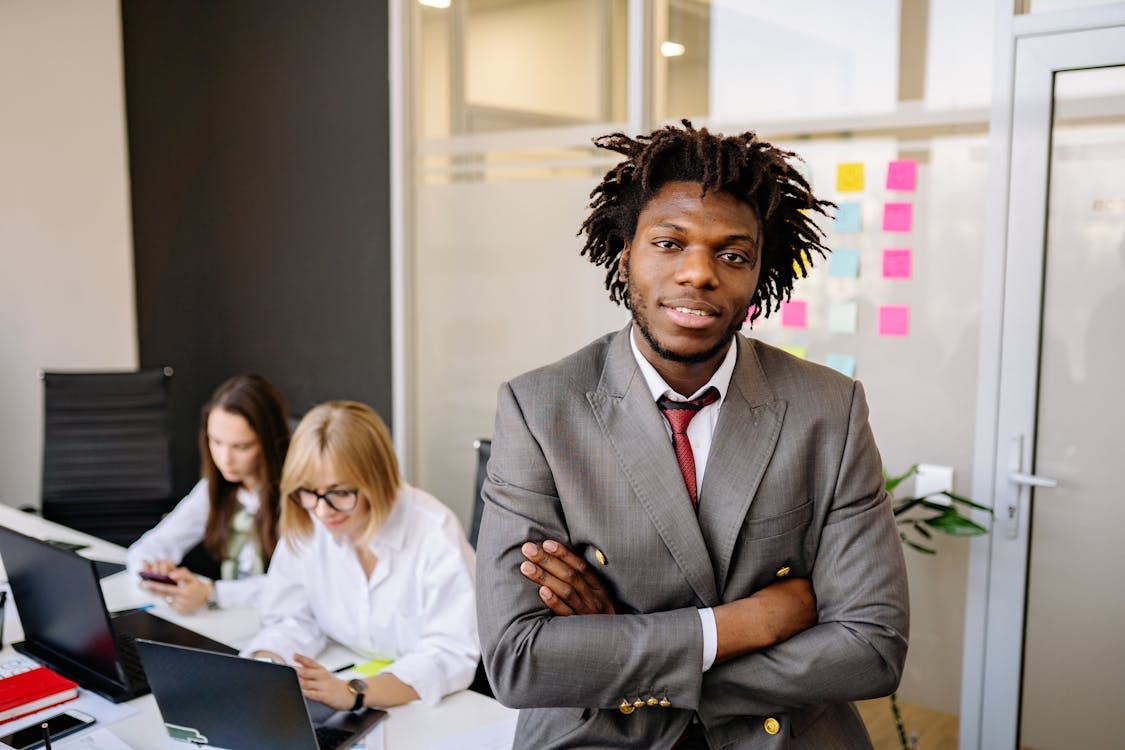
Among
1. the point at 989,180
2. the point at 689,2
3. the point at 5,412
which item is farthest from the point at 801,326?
the point at 5,412

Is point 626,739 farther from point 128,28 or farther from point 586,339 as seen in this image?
point 128,28

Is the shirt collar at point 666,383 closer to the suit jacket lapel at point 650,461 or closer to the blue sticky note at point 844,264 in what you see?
the suit jacket lapel at point 650,461

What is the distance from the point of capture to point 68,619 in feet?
6.71

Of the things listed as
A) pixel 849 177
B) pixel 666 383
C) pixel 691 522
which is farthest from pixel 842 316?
pixel 691 522

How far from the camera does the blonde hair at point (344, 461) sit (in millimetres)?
2232

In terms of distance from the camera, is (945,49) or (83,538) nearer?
(945,49)

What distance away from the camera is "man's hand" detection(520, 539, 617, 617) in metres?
1.43

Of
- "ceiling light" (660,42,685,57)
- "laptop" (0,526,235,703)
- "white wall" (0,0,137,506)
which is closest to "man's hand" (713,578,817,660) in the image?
"laptop" (0,526,235,703)

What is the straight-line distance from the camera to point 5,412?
4785 mm

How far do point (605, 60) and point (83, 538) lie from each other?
238 cm

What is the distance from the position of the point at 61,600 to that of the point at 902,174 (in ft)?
7.89

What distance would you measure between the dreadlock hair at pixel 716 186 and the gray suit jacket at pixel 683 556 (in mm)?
203

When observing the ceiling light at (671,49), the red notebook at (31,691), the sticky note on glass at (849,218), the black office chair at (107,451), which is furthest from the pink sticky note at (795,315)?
the black office chair at (107,451)

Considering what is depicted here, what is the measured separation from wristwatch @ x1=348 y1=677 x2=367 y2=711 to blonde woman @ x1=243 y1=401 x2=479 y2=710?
20cm
